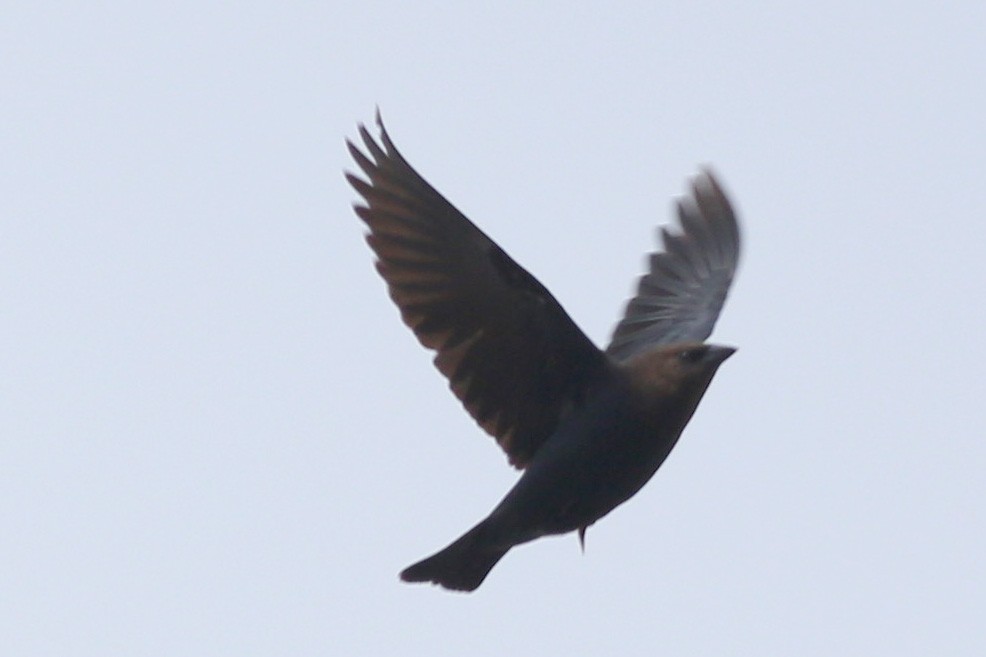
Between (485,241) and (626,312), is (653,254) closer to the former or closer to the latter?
(626,312)

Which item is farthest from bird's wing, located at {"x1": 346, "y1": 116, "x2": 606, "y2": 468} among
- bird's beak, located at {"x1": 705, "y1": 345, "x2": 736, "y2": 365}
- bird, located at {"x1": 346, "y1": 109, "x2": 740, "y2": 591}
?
bird's beak, located at {"x1": 705, "y1": 345, "x2": 736, "y2": 365}

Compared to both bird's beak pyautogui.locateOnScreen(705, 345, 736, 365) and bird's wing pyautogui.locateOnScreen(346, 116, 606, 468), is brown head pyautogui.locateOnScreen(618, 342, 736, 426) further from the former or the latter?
bird's wing pyautogui.locateOnScreen(346, 116, 606, 468)

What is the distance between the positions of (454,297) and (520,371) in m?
0.46

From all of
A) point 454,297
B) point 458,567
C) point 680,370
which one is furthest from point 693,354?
point 458,567

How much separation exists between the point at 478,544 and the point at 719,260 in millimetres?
3295

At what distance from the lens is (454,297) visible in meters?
8.47

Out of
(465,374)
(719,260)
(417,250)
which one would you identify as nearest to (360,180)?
(417,250)

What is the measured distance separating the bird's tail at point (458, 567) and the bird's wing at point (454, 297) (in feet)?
2.45

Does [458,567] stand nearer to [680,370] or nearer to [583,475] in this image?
[583,475]

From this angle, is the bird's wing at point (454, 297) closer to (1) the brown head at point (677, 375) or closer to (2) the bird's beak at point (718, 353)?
(1) the brown head at point (677, 375)

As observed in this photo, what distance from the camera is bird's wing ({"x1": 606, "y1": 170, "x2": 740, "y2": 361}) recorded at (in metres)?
10.4

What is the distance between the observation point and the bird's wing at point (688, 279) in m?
10.4

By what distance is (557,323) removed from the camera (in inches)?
329

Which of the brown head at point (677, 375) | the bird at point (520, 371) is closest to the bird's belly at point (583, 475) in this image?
the bird at point (520, 371)
